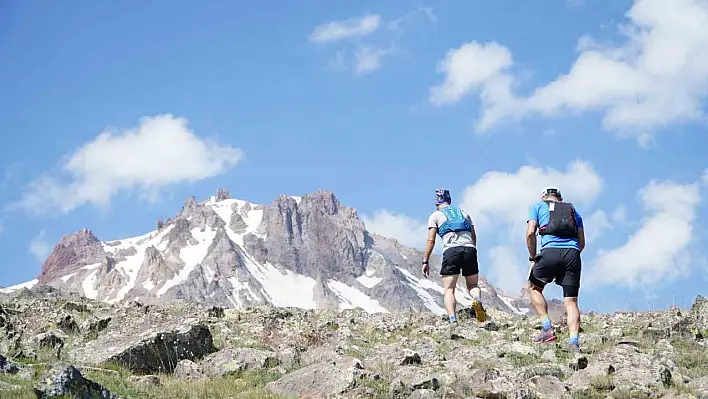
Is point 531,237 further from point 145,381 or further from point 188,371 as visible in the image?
point 145,381

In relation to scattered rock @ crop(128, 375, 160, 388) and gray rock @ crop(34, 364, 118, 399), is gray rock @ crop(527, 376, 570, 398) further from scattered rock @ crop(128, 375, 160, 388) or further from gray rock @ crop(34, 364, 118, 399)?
gray rock @ crop(34, 364, 118, 399)

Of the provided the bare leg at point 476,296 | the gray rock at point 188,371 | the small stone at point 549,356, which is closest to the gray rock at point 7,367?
the gray rock at point 188,371

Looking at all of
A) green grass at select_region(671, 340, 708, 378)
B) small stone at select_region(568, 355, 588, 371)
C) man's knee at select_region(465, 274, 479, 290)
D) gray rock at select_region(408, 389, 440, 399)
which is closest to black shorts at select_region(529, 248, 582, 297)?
green grass at select_region(671, 340, 708, 378)

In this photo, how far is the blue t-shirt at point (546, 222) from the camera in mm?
10984

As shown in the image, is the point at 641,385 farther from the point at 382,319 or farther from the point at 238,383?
the point at 382,319

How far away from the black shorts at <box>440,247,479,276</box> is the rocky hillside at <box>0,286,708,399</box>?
89 centimetres

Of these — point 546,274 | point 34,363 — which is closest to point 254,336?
point 34,363

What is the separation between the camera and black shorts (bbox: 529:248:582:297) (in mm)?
10836

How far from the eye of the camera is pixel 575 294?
10.8m

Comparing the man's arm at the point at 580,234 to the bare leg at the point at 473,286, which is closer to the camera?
the man's arm at the point at 580,234

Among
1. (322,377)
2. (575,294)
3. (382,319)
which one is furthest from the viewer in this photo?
(382,319)

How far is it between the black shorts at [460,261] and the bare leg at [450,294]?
0.10 meters

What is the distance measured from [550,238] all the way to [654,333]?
7.40 feet

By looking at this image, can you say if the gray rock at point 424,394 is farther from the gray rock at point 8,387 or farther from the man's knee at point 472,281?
the man's knee at point 472,281
